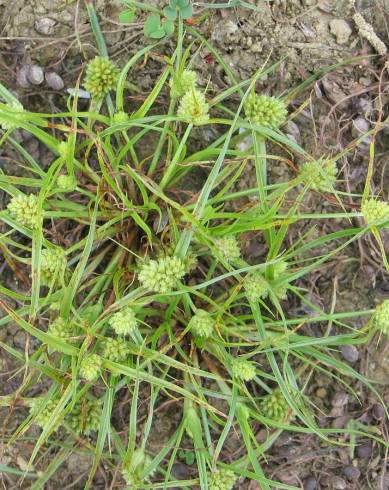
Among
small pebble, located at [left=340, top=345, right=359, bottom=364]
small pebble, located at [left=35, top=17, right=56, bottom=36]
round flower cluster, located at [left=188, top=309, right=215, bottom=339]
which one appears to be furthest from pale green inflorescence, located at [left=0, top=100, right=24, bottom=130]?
small pebble, located at [left=340, top=345, right=359, bottom=364]

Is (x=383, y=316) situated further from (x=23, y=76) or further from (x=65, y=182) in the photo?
(x=23, y=76)

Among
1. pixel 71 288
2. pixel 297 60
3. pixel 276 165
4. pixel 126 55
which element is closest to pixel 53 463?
pixel 71 288

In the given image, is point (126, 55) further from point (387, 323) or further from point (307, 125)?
point (387, 323)

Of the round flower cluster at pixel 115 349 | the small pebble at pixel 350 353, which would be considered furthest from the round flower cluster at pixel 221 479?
the small pebble at pixel 350 353

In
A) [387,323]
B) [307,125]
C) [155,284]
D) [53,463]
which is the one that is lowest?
[53,463]

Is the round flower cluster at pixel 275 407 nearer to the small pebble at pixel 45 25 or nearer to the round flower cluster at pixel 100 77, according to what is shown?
the round flower cluster at pixel 100 77

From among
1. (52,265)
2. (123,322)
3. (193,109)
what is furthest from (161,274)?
(193,109)
